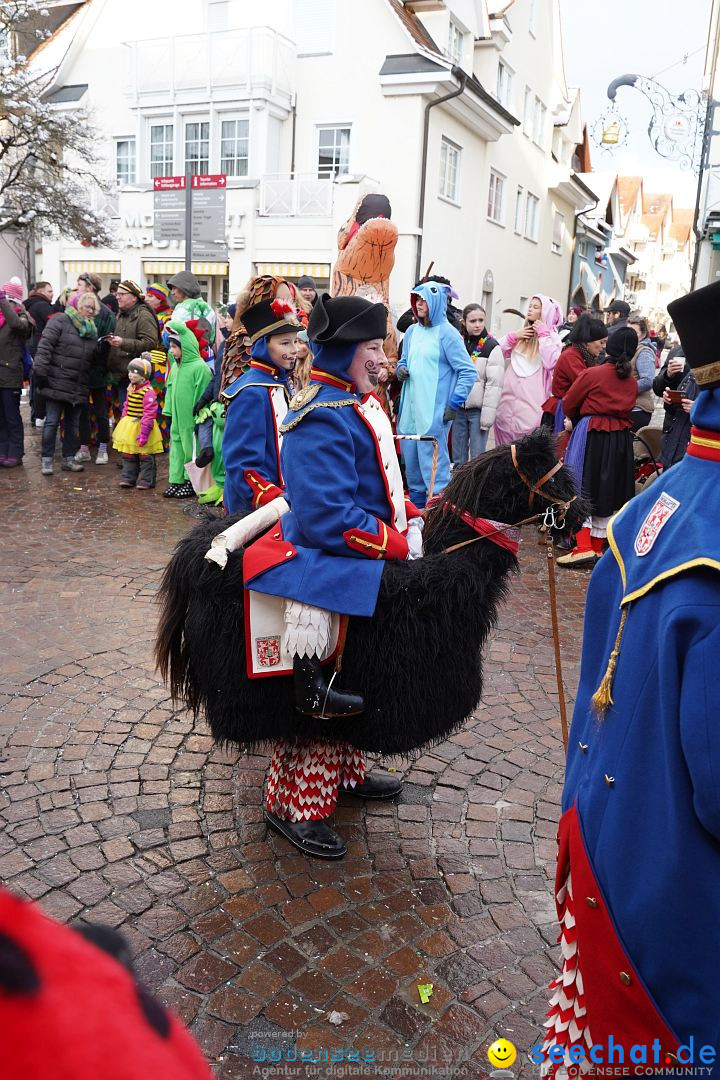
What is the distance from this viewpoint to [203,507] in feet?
29.2

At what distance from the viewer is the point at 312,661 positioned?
303 cm

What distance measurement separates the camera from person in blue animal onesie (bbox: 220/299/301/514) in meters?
4.22

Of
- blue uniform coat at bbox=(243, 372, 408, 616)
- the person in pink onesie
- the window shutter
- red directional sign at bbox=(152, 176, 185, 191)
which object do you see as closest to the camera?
blue uniform coat at bbox=(243, 372, 408, 616)

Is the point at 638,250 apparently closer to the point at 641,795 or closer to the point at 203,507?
the point at 203,507

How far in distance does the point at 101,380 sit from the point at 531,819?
8713 mm

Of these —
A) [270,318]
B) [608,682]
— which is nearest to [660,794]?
[608,682]

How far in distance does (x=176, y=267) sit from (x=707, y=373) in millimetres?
23433

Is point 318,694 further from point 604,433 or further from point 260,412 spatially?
point 604,433

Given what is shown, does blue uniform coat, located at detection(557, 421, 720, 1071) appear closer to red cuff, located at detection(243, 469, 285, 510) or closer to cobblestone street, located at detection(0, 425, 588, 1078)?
cobblestone street, located at detection(0, 425, 588, 1078)

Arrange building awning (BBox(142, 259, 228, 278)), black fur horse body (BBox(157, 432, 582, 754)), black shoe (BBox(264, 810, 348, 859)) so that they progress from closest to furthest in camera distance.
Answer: black fur horse body (BBox(157, 432, 582, 754)), black shoe (BBox(264, 810, 348, 859)), building awning (BBox(142, 259, 228, 278))

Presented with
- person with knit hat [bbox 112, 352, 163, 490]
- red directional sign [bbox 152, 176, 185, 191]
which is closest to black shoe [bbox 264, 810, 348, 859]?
person with knit hat [bbox 112, 352, 163, 490]

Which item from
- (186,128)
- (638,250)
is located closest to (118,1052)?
(186,128)

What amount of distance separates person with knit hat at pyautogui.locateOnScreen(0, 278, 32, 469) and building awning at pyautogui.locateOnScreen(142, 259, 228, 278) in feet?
41.4

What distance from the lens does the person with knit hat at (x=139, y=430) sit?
962 centimetres
